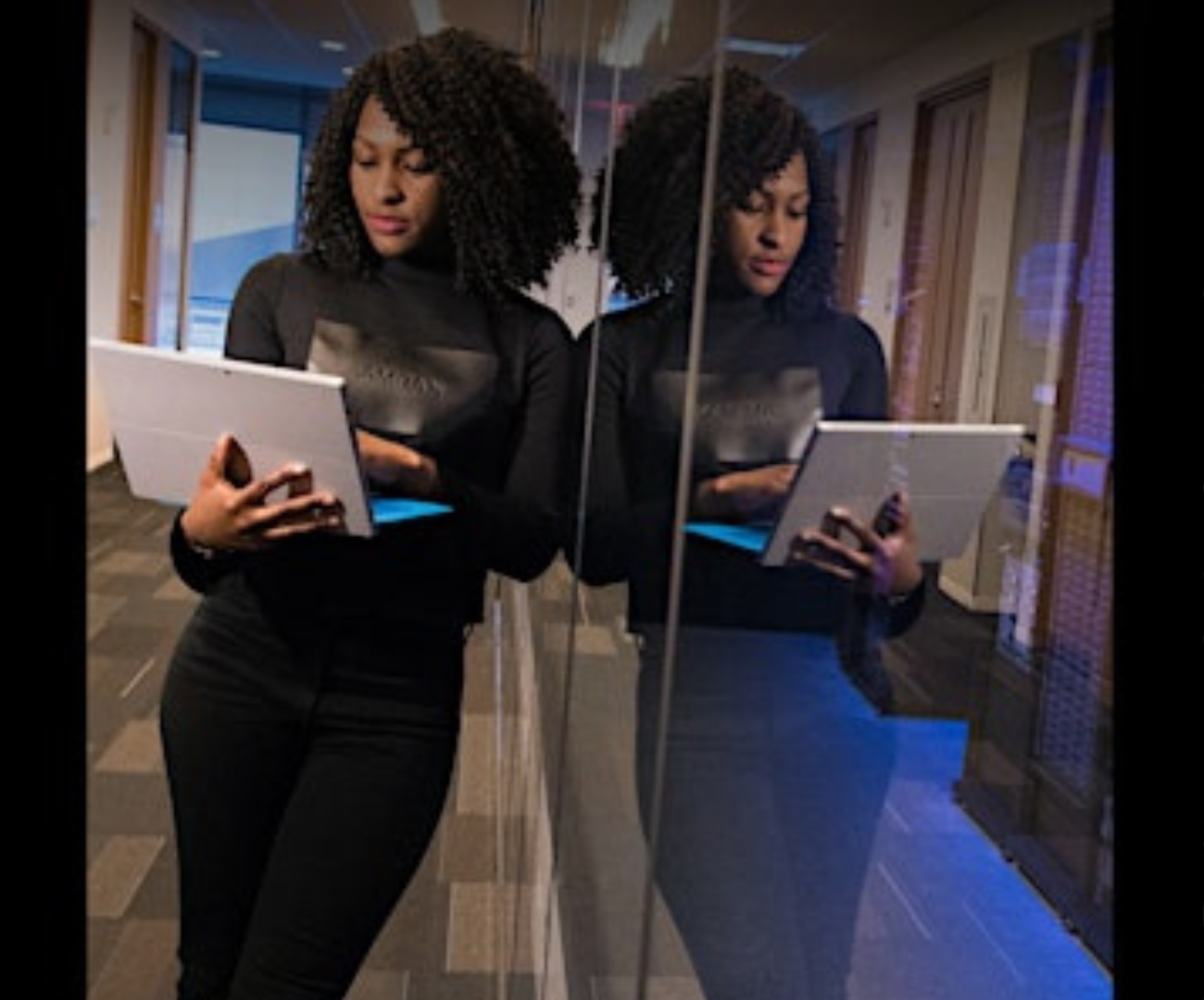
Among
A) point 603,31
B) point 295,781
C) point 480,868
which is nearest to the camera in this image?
point 295,781

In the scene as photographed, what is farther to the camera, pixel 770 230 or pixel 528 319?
pixel 528 319

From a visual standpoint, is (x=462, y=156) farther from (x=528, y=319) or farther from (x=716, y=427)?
(x=716, y=427)

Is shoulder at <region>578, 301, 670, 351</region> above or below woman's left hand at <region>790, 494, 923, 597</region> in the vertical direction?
above

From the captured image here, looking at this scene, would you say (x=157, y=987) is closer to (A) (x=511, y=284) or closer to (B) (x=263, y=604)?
(B) (x=263, y=604)

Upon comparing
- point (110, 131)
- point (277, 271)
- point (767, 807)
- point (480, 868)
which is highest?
point (110, 131)

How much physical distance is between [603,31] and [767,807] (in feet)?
3.63

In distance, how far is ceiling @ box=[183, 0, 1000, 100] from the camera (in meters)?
0.59

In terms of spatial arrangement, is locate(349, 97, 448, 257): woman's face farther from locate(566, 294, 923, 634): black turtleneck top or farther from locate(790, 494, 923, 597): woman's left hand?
locate(790, 494, 923, 597): woman's left hand

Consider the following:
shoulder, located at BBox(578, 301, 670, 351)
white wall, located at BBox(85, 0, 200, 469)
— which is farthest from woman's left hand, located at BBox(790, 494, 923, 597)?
white wall, located at BBox(85, 0, 200, 469)

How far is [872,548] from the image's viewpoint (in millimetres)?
588

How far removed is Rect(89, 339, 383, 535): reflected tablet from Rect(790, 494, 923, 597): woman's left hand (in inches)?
25.3

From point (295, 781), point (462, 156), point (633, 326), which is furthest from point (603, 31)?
point (295, 781)
